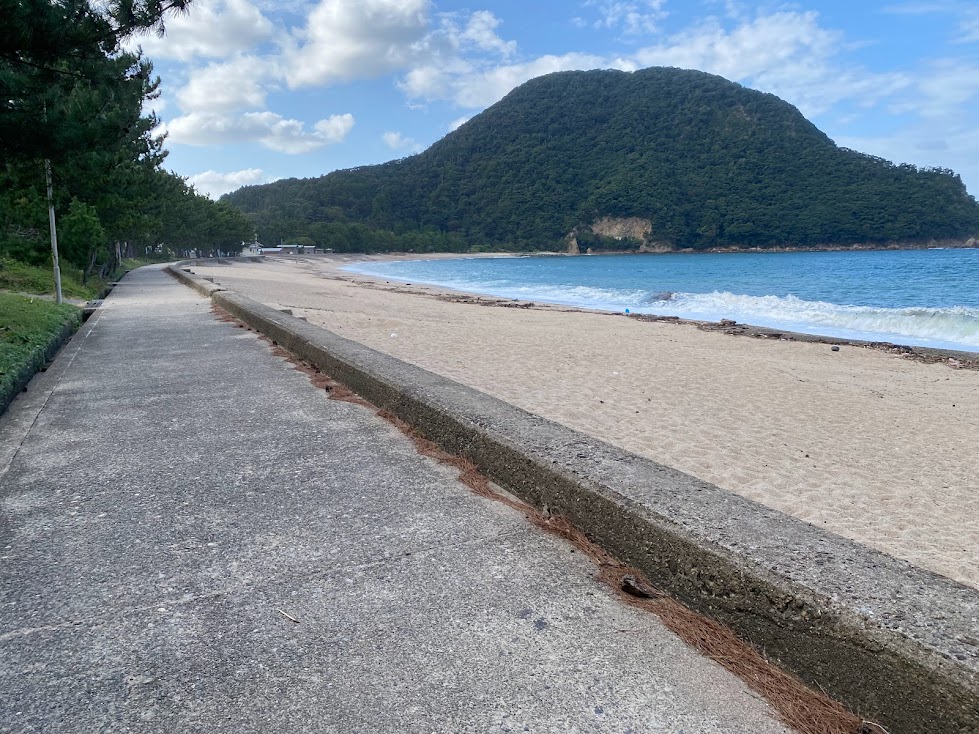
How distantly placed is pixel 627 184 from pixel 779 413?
4659 inches

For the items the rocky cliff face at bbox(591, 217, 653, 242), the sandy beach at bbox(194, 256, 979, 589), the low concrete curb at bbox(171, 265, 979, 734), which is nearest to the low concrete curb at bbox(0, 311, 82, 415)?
the low concrete curb at bbox(171, 265, 979, 734)

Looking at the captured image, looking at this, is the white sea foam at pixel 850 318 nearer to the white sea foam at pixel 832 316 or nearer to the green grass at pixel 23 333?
the white sea foam at pixel 832 316

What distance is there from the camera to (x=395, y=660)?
6.04ft

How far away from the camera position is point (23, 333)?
772 centimetres

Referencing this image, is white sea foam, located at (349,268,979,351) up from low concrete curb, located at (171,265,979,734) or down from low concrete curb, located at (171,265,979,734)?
down

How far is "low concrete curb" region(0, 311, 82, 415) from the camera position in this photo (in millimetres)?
4905

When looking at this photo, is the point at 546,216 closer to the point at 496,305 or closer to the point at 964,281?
the point at 964,281

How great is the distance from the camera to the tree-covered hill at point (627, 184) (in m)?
99.0

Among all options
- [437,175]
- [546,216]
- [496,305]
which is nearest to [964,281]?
[496,305]

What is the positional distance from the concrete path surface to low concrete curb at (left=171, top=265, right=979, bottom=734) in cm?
19

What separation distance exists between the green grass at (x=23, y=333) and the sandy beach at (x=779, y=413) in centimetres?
417

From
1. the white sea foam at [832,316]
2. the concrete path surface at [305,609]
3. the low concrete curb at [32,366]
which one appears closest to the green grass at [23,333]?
the low concrete curb at [32,366]

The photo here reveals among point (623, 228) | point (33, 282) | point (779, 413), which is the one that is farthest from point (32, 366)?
point (623, 228)

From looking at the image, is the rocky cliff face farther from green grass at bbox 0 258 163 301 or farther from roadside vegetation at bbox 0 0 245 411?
roadside vegetation at bbox 0 0 245 411
